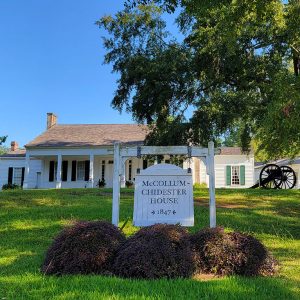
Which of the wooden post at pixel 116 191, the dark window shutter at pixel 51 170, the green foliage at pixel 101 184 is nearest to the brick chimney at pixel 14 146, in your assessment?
the dark window shutter at pixel 51 170

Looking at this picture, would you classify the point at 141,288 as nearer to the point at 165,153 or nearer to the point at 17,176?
the point at 165,153

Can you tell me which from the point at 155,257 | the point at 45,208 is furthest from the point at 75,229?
the point at 45,208

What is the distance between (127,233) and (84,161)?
24.3 metres

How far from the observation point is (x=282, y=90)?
736cm

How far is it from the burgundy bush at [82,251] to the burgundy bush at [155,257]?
189mm

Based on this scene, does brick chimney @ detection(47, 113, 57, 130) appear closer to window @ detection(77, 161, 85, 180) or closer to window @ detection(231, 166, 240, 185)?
window @ detection(77, 161, 85, 180)

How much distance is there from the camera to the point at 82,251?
5.44m

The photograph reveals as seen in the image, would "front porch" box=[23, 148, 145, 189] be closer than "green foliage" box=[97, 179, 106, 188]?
No

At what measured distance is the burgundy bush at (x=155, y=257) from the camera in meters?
5.09

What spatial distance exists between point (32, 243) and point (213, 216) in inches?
140

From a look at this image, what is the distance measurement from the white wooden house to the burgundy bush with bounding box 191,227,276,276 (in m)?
24.2

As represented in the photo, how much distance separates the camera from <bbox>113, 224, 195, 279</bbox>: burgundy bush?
16.7ft

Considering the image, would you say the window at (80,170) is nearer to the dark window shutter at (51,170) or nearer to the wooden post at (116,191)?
the dark window shutter at (51,170)

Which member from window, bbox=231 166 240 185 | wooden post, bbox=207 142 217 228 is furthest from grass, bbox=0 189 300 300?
window, bbox=231 166 240 185
